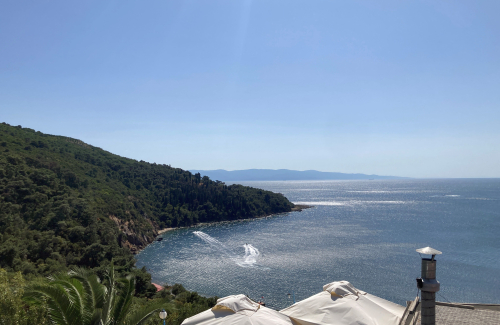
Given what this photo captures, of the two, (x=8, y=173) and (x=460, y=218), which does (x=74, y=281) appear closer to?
(x=8, y=173)

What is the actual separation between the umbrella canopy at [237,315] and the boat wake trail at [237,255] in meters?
29.8

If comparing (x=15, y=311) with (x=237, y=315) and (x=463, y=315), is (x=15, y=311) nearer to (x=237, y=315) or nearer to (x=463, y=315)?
(x=237, y=315)

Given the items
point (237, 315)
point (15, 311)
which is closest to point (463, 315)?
point (237, 315)

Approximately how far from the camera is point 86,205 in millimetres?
41094

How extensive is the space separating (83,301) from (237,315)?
377 cm

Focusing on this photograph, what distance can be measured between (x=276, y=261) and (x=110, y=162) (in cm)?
5538

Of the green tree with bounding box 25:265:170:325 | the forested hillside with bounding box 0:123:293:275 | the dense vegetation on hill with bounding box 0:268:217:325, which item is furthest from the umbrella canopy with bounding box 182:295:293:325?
the forested hillside with bounding box 0:123:293:275

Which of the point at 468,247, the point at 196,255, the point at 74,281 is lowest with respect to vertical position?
the point at 196,255

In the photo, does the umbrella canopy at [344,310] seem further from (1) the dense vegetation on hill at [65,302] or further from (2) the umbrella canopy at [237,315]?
(1) the dense vegetation on hill at [65,302]

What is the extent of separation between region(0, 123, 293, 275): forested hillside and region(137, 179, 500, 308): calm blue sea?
20.2 ft

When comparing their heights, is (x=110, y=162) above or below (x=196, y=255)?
above

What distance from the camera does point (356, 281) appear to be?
31.1 meters

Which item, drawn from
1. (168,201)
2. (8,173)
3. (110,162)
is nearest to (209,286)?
(8,173)

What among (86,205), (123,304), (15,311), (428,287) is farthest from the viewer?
(86,205)
